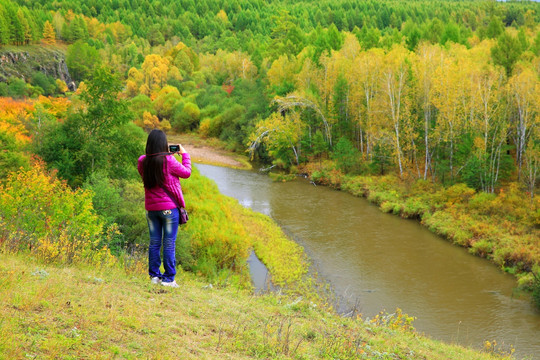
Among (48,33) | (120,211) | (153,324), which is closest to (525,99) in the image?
(120,211)

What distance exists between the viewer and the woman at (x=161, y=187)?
7.61 m

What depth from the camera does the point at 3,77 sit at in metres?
73.5

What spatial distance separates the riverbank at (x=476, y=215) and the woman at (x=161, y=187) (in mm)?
16814

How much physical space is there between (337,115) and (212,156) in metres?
17.1

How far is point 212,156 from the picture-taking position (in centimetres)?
5344

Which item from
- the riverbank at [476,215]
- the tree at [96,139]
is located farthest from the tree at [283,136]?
the tree at [96,139]

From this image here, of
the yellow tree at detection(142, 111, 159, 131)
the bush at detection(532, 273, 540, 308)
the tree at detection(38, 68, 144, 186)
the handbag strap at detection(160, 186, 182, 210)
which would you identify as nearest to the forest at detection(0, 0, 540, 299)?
the tree at detection(38, 68, 144, 186)

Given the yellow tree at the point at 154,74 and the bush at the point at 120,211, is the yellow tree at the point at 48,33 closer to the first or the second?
the yellow tree at the point at 154,74

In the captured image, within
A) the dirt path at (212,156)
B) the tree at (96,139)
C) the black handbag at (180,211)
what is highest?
the black handbag at (180,211)

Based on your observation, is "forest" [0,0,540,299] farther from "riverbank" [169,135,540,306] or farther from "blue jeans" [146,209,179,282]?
"blue jeans" [146,209,179,282]

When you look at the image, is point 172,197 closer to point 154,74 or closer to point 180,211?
point 180,211

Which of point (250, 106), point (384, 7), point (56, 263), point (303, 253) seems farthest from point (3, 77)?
point (384, 7)

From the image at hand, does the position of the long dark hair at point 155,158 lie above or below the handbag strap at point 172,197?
above

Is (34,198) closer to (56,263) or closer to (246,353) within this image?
(56,263)
